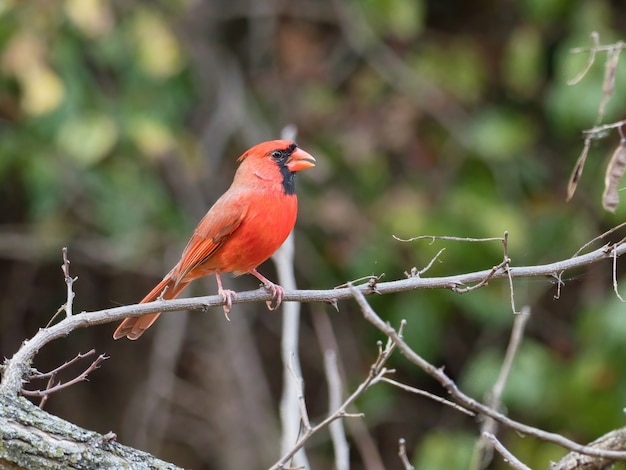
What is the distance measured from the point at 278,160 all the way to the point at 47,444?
206 centimetres

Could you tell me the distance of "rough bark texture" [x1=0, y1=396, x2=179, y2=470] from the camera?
205 cm

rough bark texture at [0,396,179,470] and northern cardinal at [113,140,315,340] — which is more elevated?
northern cardinal at [113,140,315,340]

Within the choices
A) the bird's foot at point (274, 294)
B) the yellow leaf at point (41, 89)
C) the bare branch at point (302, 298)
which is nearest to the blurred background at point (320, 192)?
the yellow leaf at point (41, 89)

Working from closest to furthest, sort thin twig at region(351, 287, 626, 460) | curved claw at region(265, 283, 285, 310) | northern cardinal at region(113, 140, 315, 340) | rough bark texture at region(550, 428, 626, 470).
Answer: thin twig at region(351, 287, 626, 460) < rough bark texture at region(550, 428, 626, 470) < curved claw at region(265, 283, 285, 310) < northern cardinal at region(113, 140, 315, 340)

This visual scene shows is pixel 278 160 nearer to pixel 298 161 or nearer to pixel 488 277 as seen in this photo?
pixel 298 161

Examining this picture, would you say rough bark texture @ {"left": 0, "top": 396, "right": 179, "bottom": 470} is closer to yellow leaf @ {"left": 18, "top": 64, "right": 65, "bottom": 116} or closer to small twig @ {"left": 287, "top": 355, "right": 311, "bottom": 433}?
small twig @ {"left": 287, "top": 355, "right": 311, "bottom": 433}

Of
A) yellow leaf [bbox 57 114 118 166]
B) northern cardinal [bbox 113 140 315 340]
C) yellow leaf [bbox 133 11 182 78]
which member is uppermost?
yellow leaf [bbox 133 11 182 78]

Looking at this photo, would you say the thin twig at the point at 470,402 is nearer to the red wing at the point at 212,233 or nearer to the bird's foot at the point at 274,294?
the bird's foot at the point at 274,294

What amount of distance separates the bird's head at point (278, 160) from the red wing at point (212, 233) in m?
0.24

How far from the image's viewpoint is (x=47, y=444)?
208 cm

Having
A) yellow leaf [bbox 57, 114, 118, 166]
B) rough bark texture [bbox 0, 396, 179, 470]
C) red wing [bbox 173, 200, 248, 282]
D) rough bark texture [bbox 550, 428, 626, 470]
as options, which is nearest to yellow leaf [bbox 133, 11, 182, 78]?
yellow leaf [bbox 57, 114, 118, 166]

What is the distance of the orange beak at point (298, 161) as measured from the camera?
3.92 meters

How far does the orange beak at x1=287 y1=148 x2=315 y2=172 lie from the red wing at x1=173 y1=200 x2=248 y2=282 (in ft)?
1.13

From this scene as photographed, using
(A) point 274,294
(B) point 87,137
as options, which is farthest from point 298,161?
(B) point 87,137
